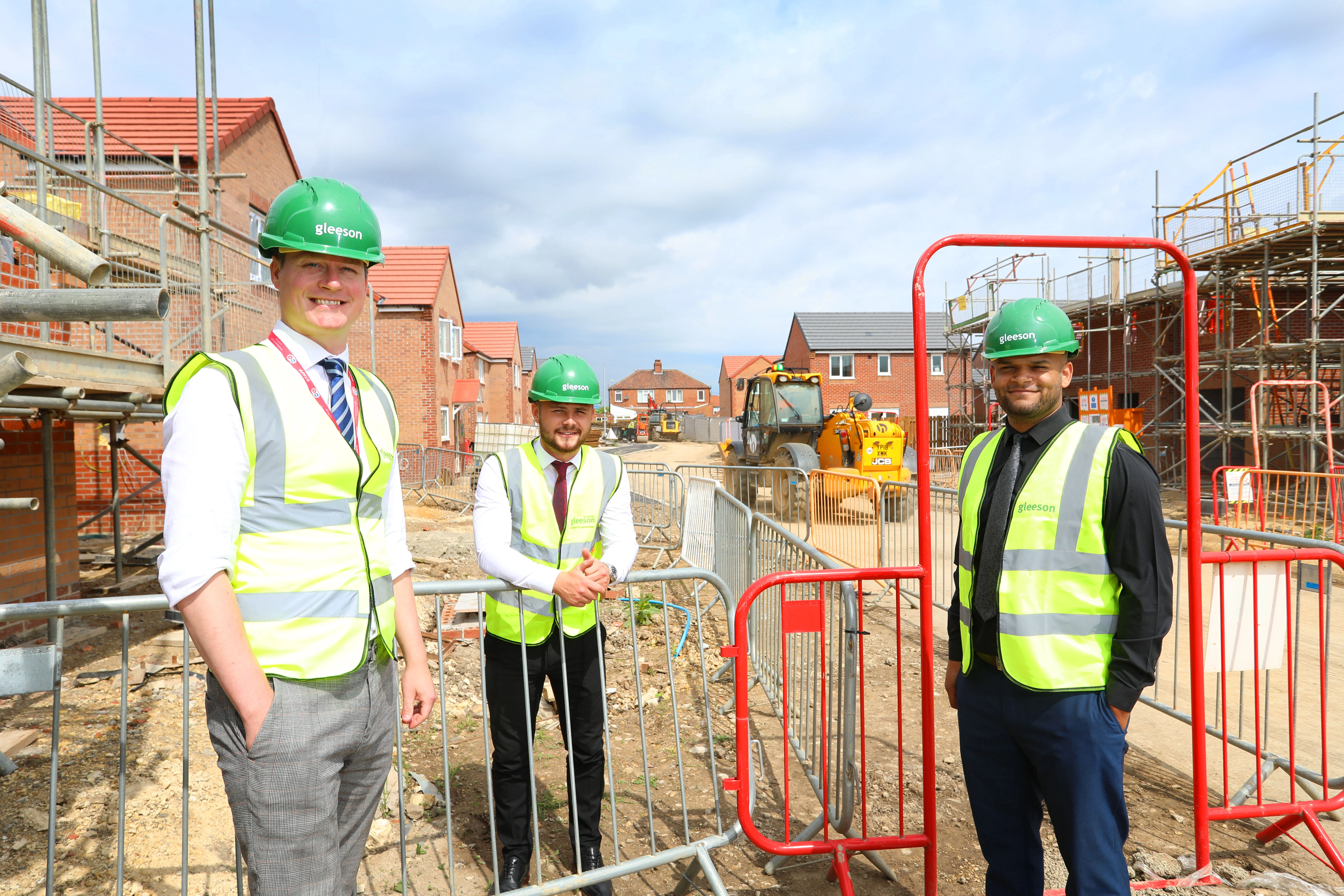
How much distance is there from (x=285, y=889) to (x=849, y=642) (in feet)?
7.63

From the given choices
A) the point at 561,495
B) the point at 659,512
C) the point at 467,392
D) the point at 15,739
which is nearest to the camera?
the point at 561,495

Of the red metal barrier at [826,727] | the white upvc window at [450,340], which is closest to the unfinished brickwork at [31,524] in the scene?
the red metal barrier at [826,727]

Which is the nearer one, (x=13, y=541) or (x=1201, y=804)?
(x=1201, y=804)

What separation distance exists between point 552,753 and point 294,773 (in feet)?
10.9

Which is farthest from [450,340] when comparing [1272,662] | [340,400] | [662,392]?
[662,392]

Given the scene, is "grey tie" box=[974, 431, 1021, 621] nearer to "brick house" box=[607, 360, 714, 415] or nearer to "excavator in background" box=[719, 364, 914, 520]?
"excavator in background" box=[719, 364, 914, 520]

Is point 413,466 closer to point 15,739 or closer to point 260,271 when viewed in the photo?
point 260,271

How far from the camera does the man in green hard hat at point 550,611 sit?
122 inches

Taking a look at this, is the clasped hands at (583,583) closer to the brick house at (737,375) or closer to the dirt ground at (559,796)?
the dirt ground at (559,796)

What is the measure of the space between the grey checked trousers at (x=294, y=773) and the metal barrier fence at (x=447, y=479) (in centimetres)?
1530

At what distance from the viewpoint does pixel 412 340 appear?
22.8m

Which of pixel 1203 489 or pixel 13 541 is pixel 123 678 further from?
pixel 1203 489

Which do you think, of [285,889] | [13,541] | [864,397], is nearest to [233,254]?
[13,541]

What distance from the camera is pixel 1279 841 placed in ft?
11.8
